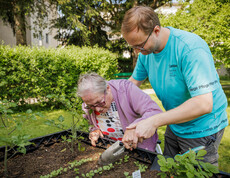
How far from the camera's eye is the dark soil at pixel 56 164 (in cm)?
128

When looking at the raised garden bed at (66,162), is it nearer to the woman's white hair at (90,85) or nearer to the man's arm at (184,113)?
the man's arm at (184,113)

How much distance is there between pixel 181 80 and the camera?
1.36 meters

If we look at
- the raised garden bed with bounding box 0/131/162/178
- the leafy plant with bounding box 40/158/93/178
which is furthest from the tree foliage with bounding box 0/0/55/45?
the leafy plant with bounding box 40/158/93/178

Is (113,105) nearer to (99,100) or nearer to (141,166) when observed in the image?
(99,100)

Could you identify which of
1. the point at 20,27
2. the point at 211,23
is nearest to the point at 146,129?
the point at 211,23

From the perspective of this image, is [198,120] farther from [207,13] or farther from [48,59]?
[207,13]

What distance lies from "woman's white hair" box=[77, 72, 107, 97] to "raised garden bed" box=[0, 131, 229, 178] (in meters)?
0.49

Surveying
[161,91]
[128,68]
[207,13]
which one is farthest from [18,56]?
[128,68]

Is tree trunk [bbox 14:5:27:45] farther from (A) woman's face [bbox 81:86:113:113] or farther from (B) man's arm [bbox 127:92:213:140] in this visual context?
(B) man's arm [bbox 127:92:213:140]

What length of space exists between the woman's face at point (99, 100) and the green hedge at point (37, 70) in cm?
356

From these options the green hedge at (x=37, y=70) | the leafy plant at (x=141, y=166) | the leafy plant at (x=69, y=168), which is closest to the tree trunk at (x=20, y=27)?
the green hedge at (x=37, y=70)

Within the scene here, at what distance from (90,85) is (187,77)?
76 centimetres

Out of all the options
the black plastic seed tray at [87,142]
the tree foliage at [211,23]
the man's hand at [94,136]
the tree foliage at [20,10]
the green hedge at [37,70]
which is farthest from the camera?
the tree foliage at [20,10]

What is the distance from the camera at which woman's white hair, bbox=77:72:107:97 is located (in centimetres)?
151
